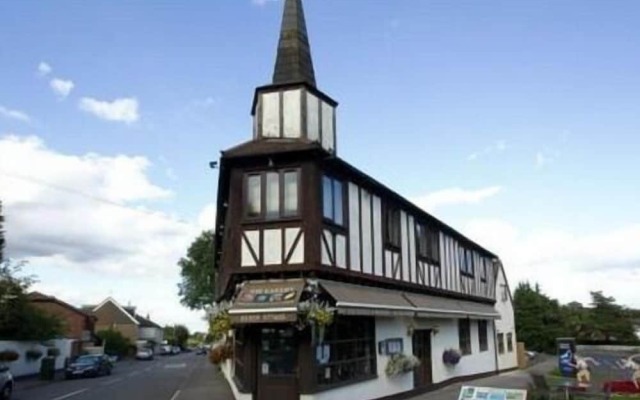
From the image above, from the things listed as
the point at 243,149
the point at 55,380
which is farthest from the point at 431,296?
the point at 55,380

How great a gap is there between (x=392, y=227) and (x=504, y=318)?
20.8 meters

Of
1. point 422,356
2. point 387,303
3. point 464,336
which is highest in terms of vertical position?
point 387,303

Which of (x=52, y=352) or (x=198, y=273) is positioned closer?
(x=52, y=352)

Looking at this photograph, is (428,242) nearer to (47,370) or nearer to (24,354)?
(47,370)

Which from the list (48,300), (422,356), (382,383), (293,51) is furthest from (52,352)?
(293,51)

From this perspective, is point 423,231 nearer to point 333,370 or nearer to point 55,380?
point 333,370

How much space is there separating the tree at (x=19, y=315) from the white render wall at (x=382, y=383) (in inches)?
892

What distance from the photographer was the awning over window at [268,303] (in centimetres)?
1488

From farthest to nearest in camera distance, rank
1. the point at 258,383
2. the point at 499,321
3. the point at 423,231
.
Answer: the point at 499,321, the point at 423,231, the point at 258,383

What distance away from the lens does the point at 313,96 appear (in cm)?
1867

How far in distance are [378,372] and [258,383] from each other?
4.72 metres

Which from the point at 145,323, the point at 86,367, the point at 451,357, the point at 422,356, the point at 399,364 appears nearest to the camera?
the point at 399,364

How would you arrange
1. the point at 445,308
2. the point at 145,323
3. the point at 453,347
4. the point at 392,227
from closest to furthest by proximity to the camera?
the point at 392,227 → the point at 445,308 → the point at 453,347 → the point at 145,323

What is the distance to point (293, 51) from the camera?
19.6 meters
